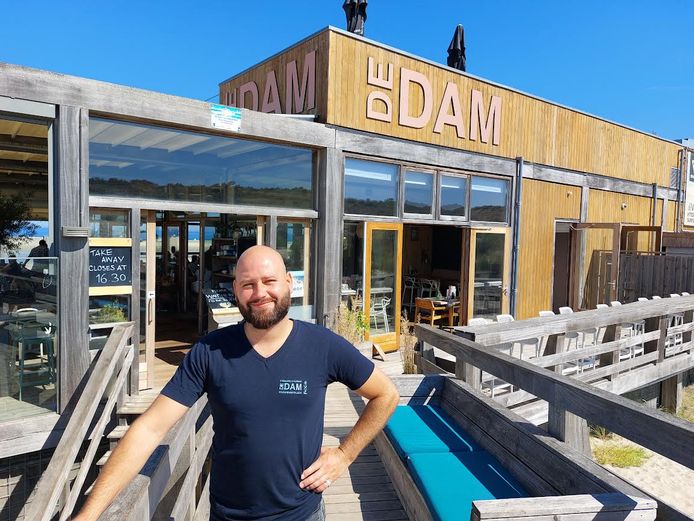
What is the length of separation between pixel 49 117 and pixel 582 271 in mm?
10472

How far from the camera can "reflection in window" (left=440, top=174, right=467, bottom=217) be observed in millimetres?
7930

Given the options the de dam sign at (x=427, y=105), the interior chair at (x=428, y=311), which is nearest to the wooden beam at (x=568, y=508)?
the de dam sign at (x=427, y=105)

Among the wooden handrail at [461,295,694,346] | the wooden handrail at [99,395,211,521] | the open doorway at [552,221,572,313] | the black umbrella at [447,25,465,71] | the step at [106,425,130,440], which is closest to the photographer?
the wooden handrail at [99,395,211,521]

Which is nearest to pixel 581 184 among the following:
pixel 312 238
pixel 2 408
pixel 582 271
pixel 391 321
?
pixel 582 271

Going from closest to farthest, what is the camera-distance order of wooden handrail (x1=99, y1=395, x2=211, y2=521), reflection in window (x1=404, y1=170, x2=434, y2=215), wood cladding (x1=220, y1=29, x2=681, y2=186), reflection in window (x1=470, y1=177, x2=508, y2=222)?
1. wooden handrail (x1=99, y1=395, x2=211, y2=521)
2. wood cladding (x1=220, y1=29, x2=681, y2=186)
3. reflection in window (x1=404, y1=170, x2=434, y2=215)
4. reflection in window (x1=470, y1=177, x2=508, y2=222)

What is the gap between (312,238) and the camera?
666 centimetres

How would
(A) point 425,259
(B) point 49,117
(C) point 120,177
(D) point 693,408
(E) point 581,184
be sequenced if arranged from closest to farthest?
(B) point 49,117
(C) point 120,177
(D) point 693,408
(E) point 581,184
(A) point 425,259

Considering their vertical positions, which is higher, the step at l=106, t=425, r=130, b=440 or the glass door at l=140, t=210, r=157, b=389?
the glass door at l=140, t=210, r=157, b=389

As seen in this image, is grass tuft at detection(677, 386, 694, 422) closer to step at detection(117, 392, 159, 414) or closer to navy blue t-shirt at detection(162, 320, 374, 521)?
step at detection(117, 392, 159, 414)

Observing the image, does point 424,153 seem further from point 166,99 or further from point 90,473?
point 90,473

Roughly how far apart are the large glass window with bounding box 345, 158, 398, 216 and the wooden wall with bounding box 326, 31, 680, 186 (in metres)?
0.50

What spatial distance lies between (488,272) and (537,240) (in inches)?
59.7

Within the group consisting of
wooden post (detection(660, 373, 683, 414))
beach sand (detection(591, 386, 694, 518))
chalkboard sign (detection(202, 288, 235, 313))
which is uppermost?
chalkboard sign (detection(202, 288, 235, 313))

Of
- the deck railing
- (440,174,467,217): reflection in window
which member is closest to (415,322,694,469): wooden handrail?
the deck railing
